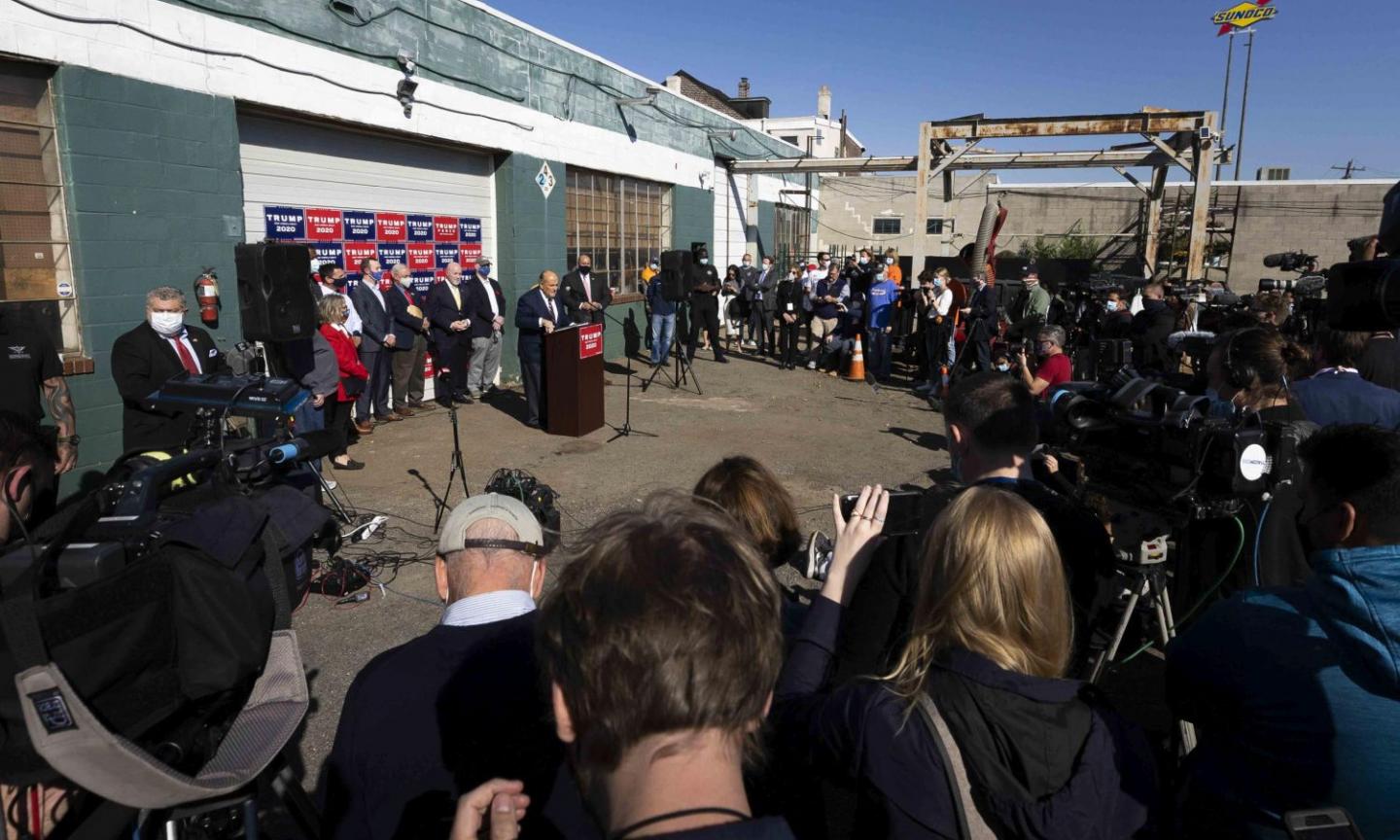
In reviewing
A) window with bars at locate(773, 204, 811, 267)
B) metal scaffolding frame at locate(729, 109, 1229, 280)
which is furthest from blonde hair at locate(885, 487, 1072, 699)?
window with bars at locate(773, 204, 811, 267)

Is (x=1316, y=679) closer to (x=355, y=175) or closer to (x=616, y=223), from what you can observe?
(x=355, y=175)

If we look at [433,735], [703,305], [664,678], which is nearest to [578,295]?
[703,305]

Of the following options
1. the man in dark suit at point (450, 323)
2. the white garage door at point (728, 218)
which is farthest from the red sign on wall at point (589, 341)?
the white garage door at point (728, 218)

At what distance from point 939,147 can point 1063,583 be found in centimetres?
1396

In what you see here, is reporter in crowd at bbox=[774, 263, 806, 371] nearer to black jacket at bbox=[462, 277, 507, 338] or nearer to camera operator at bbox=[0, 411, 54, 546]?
black jacket at bbox=[462, 277, 507, 338]

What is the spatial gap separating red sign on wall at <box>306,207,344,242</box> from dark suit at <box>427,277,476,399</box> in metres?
1.28

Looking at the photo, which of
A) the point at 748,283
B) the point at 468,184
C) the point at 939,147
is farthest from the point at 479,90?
the point at 939,147

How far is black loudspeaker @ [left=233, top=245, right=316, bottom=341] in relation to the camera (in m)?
5.75

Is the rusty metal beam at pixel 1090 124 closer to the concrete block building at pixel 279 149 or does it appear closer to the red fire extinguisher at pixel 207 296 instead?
the concrete block building at pixel 279 149

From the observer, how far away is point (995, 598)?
5.74ft

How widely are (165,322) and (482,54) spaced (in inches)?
262

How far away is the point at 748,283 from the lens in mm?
15789

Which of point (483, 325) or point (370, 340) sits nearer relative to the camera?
point (370, 340)

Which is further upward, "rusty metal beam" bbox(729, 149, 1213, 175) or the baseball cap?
"rusty metal beam" bbox(729, 149, 1213, 175)
